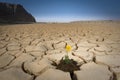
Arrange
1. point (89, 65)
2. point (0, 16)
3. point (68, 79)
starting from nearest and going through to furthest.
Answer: point (68, 79)
point (89, 65)
point (0, 16)

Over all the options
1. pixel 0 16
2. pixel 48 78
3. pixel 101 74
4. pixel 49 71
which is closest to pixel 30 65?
pixel 49 71

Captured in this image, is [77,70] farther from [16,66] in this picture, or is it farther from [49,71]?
[16,66]

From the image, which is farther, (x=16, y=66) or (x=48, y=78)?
(x=16, y=66)

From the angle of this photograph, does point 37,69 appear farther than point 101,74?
Yes

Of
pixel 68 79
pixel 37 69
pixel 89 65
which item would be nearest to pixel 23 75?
pixel 37 69

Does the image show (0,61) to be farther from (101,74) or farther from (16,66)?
(101,74)

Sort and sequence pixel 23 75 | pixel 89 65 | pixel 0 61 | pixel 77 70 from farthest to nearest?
1. pixel 0 61
2. pixel 89 65
3. pixel 77 70
4. pixel 23 75

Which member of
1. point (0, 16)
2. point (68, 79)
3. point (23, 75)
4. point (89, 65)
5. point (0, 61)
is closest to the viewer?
point (68, 79)

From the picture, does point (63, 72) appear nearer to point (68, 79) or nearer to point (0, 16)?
point (68, 79)

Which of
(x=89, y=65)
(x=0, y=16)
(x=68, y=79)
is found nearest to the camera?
(x=68, y=79)
